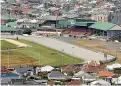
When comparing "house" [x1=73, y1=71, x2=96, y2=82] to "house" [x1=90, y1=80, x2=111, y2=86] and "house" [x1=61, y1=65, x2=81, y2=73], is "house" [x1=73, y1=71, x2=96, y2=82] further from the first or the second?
"house" [x1=90, y1=80, x2=111, y2=86]

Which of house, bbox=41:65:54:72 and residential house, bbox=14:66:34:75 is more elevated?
residential house, bbox=14:66:34:75

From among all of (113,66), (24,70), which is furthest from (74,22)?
(24,70)

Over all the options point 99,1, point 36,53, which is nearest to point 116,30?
point 36,53

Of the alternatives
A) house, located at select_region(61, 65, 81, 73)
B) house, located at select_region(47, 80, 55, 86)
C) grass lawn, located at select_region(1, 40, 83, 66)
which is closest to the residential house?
house, located at select_region(61, 65, 81, 73)

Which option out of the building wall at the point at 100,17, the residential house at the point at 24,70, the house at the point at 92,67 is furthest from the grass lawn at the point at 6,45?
the building wall at the point at 100,17

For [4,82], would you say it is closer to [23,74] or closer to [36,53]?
[23,74]

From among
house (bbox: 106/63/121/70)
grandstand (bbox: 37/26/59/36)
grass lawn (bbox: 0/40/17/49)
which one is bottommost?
grandstand (bbox: 37/26/59/36)

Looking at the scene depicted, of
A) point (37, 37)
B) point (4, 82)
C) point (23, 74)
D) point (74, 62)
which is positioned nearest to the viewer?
point (4, 82)
